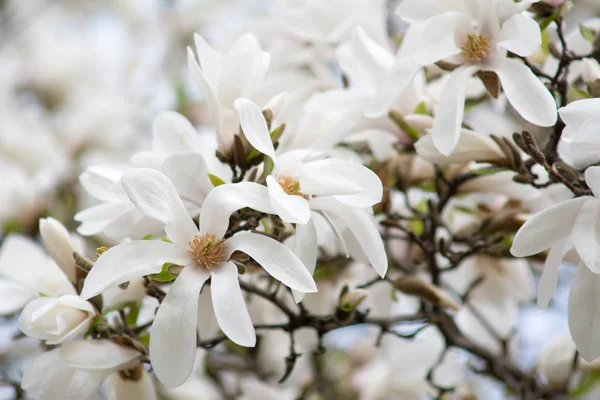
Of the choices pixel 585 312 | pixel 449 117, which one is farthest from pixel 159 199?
pixel 585 312

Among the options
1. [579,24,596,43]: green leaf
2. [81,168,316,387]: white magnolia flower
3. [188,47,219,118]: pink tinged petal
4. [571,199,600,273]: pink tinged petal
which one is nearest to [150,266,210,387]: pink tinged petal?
[81,168,316,387]: white magnolia flower

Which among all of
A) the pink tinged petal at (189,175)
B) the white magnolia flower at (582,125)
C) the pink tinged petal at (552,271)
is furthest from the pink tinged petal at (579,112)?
the pink tinged petal at (189,175)

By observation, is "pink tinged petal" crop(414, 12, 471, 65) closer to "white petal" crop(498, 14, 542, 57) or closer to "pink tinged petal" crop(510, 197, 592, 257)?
"white petal" crop(498, 14, 542, 57)

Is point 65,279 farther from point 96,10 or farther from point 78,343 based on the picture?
point 96,10

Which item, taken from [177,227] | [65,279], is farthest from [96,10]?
[177,227]

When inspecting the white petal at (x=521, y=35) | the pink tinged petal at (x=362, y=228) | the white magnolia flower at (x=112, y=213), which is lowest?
the pink tinged petal at (x=362, y=228)

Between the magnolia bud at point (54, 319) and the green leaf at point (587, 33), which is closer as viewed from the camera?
the magnolia bud at point (54, 319)

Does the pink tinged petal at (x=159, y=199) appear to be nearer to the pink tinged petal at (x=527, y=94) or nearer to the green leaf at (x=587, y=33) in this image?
the pink tinged petal at (x=527, y=94)
